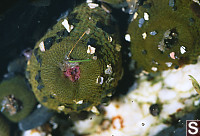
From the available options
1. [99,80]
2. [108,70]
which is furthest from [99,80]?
[108,70]

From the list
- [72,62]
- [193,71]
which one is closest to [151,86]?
[193,71]

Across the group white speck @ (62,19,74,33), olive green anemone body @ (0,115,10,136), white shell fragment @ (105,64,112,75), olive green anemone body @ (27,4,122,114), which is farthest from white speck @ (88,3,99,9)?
olive green anemone body @ (0,115,10,136)

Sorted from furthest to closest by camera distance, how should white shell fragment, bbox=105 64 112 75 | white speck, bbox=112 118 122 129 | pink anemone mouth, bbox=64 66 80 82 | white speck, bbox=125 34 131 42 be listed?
white speck, bbox=112 118 122 129, white speck, bbox=125 34 131 42, white shell fragment, bbox=105 64 112 75, pink anemone mouth, bbox=64 66 80 82

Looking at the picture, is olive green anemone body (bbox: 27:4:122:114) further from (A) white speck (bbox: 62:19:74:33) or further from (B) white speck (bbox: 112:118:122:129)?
(B) white speck (bbox: 112:118:122:129)

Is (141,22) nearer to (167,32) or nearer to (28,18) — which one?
(167,32)

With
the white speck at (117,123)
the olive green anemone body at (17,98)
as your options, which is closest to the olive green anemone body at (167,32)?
the white speck at (117,123)

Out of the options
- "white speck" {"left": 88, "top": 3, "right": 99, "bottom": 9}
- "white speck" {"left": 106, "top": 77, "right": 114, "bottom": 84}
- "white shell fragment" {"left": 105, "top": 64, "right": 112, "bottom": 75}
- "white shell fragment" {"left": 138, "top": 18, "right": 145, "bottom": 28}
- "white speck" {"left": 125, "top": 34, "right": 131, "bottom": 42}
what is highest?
"white speck" {"left": 88, "top": 3, "right": 99, "bottom": 9}

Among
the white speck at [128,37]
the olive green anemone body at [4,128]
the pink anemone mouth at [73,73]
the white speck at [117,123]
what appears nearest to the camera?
the pink anemone mouth at [73,73]

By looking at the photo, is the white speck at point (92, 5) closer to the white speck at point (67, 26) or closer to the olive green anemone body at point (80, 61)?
the olive green anemone body at point (80, 61)
